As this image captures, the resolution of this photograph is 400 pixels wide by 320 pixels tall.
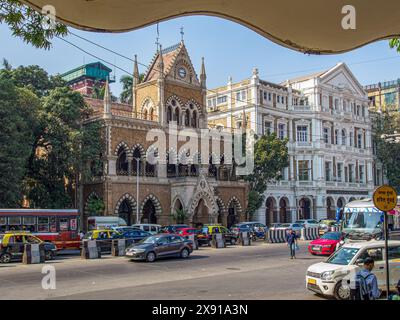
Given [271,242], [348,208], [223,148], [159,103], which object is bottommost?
[271,242]

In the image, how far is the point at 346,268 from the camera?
12.6 m

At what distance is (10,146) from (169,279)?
17.8 m

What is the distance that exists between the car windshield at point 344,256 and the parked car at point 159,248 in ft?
35.2

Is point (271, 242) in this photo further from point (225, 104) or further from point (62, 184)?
point (225, 104)

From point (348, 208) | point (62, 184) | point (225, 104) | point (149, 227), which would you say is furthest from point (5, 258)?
point (225, 104)

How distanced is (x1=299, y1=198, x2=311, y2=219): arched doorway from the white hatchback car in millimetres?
42748

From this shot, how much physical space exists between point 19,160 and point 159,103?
1627 centimetres

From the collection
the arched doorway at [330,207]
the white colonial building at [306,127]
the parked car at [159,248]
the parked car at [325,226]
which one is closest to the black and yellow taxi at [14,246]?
the parked car at [159,248]

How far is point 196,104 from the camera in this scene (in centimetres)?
4719

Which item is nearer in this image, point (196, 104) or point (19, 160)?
point (19, 160)

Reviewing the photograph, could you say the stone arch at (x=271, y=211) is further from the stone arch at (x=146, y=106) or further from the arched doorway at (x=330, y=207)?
the stone arch at (x=146, y=106)

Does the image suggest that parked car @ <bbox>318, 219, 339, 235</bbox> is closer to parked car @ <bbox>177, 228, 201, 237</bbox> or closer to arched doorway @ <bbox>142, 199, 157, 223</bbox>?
parked car @ <bbox>177, 228, 201, 237</bbox>

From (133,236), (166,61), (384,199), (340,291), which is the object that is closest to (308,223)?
(166,61)

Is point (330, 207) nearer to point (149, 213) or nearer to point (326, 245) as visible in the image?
point (149, 213)
